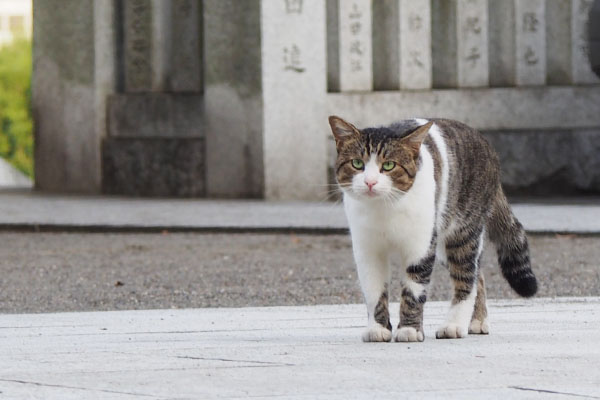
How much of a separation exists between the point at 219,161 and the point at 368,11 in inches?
99.0

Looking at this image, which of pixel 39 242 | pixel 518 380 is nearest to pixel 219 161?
pixel 39 242

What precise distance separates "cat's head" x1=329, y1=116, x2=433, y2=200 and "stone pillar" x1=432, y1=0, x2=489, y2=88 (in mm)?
10970

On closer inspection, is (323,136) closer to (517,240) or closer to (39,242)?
(39,242)

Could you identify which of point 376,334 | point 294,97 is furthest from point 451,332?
point 294,97

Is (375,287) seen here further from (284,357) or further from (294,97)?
(294,97)

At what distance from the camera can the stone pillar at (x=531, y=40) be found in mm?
15578

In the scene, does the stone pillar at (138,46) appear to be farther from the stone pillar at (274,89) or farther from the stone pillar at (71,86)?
the stone pillar at (274,89)

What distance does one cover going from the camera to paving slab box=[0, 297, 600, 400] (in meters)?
3.68

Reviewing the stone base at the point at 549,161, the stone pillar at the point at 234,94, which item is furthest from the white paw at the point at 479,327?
the stone base at the point at 549,161

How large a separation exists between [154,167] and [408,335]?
11967 millimetres

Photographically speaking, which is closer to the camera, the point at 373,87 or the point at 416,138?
the point at 416,138

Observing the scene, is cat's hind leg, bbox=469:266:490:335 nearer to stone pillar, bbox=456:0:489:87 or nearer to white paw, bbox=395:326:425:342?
white paw, bbox=395:326:425:342

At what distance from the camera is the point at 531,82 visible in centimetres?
1579

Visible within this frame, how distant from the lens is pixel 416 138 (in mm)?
4859
